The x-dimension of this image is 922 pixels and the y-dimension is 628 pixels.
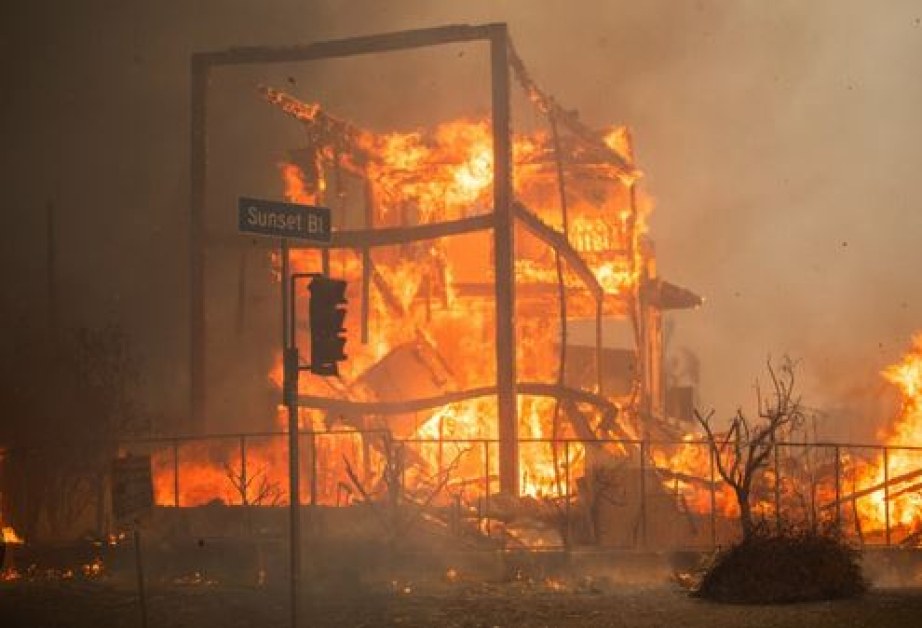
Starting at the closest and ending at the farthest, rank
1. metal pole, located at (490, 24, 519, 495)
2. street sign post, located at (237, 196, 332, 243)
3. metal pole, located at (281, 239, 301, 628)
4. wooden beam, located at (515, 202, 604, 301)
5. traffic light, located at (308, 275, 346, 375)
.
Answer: metal pole, located at (281, 239, 301, 628) < street sign post, located at (237, 196, 332, 243) < traffic light, located at (308, 275, 346, 375) < metal pole, located at (490, 24, 519, 495) < wooden beam, located at (515, 202, 604, 301)

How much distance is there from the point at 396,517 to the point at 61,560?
664cm

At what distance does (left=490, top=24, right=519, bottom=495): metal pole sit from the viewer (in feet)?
90.1

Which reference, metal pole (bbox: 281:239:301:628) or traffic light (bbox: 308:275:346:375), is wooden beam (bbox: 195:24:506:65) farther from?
metal pole (bbox: 281:239:301:628)

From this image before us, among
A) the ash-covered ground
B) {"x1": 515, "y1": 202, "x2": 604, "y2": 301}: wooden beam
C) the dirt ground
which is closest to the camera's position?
the dirt ground


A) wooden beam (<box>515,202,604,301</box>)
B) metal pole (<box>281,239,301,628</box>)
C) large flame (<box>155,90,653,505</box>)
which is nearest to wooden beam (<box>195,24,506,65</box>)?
large flame (<box>155,90,653,505</box>)

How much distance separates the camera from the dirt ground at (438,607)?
15.4 meters

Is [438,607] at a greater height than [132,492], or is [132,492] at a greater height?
[132,492]

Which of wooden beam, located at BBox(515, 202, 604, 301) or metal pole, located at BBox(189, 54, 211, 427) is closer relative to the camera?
wooden beam, located at BBox(515, 202, 604, 301)

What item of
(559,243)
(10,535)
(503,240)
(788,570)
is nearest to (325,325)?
(788,570)

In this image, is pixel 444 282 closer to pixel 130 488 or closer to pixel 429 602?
pixel 429 602

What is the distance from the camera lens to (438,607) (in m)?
17.2

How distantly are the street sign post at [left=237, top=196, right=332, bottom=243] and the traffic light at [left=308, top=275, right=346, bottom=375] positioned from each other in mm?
619

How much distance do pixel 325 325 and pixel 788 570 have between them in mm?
7814

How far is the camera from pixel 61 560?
22172 millimetres
